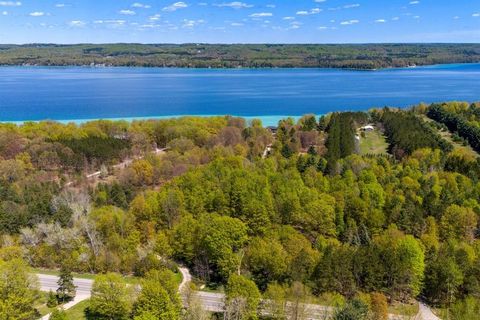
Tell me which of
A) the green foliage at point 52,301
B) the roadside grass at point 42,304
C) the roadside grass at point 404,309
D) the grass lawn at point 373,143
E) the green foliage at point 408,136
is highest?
the green foliage at point 408,136

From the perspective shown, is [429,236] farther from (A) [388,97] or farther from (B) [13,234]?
(A) [388,97]

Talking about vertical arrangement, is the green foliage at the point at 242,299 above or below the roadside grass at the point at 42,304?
above

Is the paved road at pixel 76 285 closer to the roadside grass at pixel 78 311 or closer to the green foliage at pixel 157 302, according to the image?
the roadside grass at pixel 78 311

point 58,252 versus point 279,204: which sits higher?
point 279,204

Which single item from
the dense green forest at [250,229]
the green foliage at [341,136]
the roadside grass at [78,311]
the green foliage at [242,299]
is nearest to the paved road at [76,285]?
the roadside grass at [78,311]

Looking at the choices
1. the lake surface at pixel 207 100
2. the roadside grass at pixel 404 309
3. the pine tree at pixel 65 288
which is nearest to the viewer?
the roadside grass at pixel 404 309

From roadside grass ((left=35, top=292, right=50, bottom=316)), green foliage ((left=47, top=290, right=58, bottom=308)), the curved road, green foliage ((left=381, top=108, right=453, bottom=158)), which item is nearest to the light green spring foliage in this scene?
roadside grass ((left=35, top=292, right=50, bottom=316))

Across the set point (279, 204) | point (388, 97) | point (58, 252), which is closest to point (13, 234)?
point (58, 252)

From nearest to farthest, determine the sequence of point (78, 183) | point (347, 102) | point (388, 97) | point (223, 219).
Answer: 1. point (223, 219)
2. point (78, 183)
3. point (347, 102)
4. point (388, 97)
